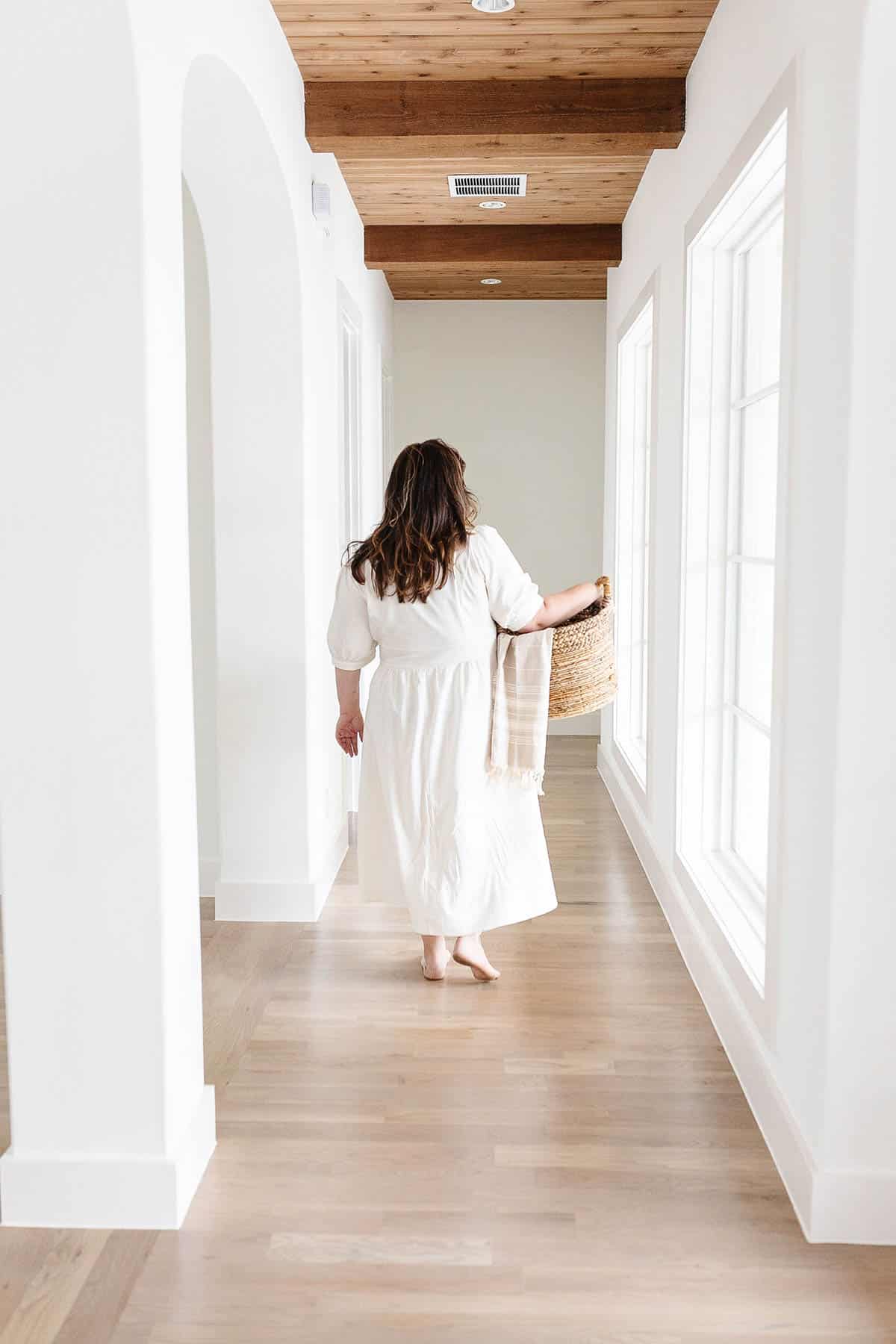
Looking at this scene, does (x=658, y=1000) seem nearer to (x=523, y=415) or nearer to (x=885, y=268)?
(x=885, y=268)

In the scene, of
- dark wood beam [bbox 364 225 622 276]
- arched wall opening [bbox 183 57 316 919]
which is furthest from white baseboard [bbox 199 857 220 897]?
dark wood beam [bbox 364 225 622 276]

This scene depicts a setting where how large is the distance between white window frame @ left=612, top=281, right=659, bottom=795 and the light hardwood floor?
2.30m

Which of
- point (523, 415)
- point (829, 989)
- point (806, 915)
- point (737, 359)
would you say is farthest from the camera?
point (523, 415)

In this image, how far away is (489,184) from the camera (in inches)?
189

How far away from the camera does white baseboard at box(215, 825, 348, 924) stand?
3.74 m

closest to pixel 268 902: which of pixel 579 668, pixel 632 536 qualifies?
pixel 579 668

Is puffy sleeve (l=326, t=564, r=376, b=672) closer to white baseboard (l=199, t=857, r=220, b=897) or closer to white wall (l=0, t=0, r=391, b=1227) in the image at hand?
white wall (l=0, t=0, r=391, b=1227)

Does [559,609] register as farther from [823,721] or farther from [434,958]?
[823,721]

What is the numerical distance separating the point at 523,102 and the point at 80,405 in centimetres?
235

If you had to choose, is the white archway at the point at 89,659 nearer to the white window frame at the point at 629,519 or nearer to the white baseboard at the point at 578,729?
the white window frame at the point at 629,519

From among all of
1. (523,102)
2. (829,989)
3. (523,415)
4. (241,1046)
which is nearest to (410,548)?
(241,1046)

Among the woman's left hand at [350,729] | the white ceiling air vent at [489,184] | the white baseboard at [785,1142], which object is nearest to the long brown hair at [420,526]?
the woman's left hand at [350,729]

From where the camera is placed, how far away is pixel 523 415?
7.33 metres

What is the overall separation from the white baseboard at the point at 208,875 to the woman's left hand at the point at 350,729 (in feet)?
3.25
